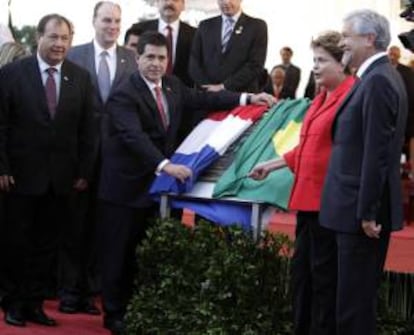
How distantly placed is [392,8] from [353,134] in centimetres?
1056

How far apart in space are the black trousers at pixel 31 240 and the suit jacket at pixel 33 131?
110 mm

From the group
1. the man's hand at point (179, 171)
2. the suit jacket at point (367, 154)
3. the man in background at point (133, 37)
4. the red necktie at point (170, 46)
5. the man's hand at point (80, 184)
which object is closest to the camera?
the suit jacket at point (367, 154)

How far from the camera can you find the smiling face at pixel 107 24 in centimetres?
652

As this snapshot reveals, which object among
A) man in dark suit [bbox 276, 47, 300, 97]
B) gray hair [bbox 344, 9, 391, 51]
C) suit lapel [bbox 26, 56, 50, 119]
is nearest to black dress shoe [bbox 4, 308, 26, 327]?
suit lapel [bbox 26, 56, 50, 119]

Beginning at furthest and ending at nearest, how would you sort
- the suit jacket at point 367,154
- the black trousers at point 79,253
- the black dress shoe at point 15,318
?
the black trousers at point 79,253
the black dress shoe at point 15,318
the suit jacket at point 367,154

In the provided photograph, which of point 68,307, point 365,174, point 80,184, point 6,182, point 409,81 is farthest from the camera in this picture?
point 409,81

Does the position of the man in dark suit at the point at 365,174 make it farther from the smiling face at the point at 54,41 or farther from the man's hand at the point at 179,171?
the smiling face at the point at 54,41

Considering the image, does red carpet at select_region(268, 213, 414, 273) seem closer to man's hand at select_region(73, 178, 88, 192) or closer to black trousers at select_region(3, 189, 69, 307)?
man's hand at select_region(73, 178, 88, 192)

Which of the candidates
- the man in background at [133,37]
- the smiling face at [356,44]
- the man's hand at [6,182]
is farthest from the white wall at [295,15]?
the smiling face at [356,44]

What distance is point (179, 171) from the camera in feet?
17.4

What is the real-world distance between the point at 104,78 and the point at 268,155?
1.67m

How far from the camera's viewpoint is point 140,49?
5.62 metres

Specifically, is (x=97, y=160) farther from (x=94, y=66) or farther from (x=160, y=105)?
(x=160, y=105)

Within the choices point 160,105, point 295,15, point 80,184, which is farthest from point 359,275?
point 295,15
